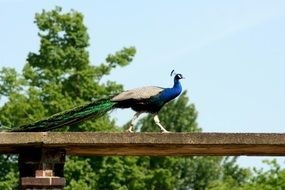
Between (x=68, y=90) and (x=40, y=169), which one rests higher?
(x=68, y=90)

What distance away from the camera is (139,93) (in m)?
14.1

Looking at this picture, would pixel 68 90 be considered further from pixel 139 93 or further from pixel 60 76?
pixel 139 93

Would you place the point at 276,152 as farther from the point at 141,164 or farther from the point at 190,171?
the point at 190,171

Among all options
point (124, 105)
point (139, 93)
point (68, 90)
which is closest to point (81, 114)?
point (124, 105)

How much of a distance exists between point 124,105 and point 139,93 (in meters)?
0.30

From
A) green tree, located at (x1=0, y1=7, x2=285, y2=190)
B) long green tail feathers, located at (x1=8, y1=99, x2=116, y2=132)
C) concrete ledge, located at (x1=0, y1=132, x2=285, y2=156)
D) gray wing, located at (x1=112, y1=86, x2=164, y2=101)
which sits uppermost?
green tree, located at (x1=0, y1=7, x2=285, y2=190)

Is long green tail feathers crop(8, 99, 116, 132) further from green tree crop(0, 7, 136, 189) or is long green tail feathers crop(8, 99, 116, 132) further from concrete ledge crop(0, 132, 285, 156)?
green tree crop(0, 7, 136, 189)

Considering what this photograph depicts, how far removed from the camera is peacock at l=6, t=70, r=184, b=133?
1411 cm

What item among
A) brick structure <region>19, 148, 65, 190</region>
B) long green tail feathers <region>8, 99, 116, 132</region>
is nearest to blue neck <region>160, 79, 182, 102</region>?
long green tail feathers <region>8, 99, 116, 132</region>

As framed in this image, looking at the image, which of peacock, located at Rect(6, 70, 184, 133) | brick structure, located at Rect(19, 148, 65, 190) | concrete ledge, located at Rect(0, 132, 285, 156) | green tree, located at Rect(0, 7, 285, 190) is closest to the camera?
concrete ledge, located at Rect(0, 132, 285, 156)

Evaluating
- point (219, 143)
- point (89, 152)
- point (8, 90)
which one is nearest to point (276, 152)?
point (219, 143)

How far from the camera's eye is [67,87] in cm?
4225

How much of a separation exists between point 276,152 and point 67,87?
28.4 metres

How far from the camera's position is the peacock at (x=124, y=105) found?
1411 centimetres
